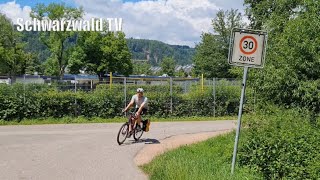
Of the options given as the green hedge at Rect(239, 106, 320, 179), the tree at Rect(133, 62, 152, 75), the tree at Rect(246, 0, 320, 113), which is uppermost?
the tree at Rect(246, 0, 320, 113)

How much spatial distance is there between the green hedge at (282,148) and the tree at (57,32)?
57.5 m

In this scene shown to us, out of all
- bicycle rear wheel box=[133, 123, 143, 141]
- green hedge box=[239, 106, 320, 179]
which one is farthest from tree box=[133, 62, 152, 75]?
A: green hedge box=[239, 106, 320, 179]

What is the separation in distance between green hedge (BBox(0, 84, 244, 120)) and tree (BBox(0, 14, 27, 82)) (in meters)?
41.2

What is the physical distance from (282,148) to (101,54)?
64.3 m

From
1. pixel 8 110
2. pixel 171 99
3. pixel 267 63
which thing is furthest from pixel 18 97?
pixel 267 63

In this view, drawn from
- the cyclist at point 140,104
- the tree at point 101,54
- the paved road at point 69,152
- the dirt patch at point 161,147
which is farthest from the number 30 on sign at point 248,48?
the tree at point 101,54

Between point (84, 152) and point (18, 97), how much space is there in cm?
919

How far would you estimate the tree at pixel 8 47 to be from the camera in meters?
59.1

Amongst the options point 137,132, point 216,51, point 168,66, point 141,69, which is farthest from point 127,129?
point 141,69

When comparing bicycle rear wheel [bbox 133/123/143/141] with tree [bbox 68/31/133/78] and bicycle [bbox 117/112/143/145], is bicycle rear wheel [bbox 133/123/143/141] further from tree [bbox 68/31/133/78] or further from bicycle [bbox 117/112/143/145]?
tree [bbox 68/31/133/78]

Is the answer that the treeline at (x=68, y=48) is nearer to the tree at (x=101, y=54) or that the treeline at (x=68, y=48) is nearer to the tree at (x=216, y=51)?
the tree at (x=101, y=54)

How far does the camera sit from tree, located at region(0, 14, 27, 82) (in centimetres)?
5908

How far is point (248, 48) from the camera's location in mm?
7176

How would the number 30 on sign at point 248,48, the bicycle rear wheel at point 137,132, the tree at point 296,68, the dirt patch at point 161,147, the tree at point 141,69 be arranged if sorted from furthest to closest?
the tree at point 141,69
the bicycle rear wheel at point 137,132
the tree at point 296,68
the dirt patch at point 161,147
the number 30 on sign at point 248,48
